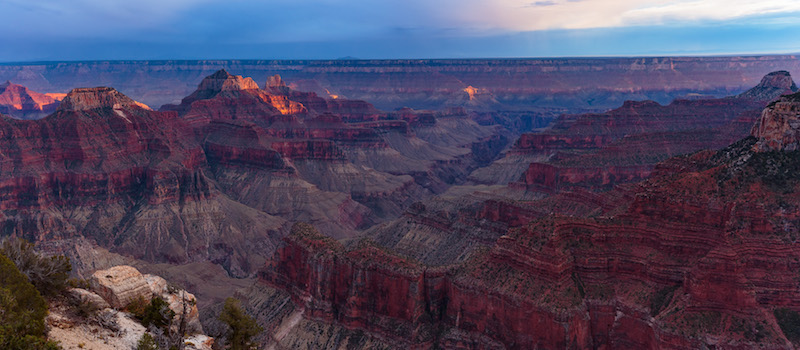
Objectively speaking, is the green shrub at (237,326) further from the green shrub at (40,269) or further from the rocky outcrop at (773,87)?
the rocky outcrop at (773,87)

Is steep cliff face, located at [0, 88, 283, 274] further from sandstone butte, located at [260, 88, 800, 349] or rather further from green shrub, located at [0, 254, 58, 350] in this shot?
green shrub, located at [0, 254, 58, 350]

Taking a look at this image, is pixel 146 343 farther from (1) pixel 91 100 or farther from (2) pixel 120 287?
(1) pixel 91 100

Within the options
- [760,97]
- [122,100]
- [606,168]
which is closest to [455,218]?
[606,168]

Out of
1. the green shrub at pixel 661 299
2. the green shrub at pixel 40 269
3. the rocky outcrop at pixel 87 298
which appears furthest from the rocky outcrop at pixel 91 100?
the green shrub at pixel 661 299

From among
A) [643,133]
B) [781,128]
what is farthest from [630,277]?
[643,133]

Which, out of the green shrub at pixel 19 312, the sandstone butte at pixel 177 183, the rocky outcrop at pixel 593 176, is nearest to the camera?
the green shrub at pixel 19 312

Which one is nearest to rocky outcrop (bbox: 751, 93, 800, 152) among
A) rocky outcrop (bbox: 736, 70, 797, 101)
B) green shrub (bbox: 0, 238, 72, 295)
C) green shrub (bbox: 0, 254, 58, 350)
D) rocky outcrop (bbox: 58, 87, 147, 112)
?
green shrub (bbox: 0, 238, 72, 295)
